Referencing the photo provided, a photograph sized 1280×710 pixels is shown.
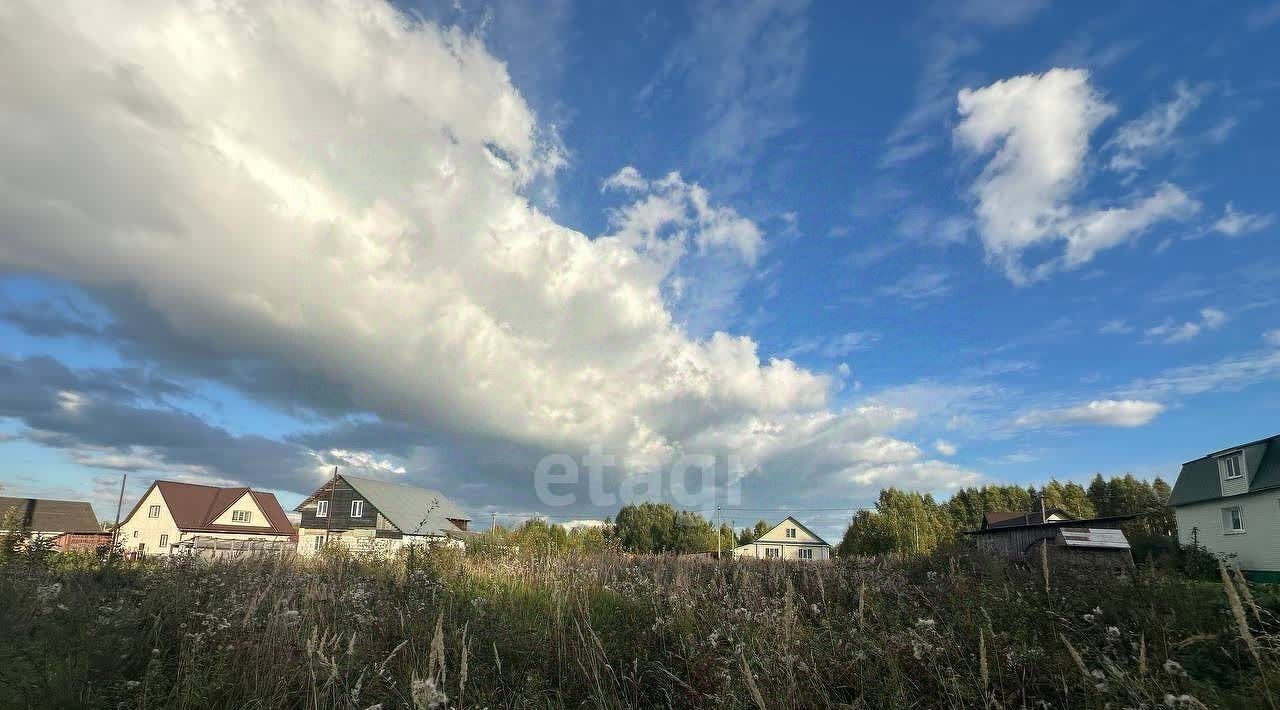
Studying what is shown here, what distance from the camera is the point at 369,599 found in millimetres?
8281

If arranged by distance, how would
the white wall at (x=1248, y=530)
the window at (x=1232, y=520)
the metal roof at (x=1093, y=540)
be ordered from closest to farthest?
the metal roof at (x=1093, y=540), the white wall at (x=1248, y=530), the window at (x=1232, y=520)

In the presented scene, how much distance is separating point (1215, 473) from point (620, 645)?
129 feet

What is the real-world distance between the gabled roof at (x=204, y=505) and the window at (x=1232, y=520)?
6805 cm

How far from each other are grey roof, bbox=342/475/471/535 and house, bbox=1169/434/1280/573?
47071mm

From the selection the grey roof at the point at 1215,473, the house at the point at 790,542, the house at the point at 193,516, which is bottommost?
the house at the point at 790,542

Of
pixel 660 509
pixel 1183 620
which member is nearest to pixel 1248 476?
pixel 1183 620

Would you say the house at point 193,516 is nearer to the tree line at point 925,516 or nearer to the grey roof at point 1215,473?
the tree line at point 925,516

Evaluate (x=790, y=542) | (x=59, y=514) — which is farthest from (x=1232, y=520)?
(x=59, y=514)

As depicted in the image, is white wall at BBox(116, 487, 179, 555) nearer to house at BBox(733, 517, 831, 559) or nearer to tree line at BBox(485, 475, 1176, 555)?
tree line at BBox(485, 475, 1176, 555)

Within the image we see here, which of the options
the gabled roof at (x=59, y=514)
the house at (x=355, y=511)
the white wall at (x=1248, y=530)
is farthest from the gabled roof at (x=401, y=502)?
the white wall at (x=1248, y=530)

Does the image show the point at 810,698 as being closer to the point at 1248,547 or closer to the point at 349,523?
the point at 1248,547

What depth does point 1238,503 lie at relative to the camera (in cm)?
2986

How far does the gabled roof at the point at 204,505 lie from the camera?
52.7 metres

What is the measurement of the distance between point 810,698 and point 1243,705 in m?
2.36
